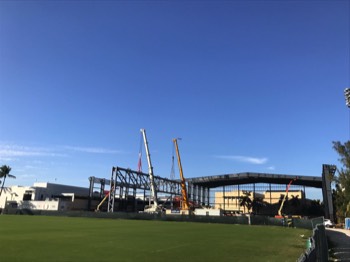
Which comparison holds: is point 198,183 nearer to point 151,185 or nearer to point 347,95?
point 151,185

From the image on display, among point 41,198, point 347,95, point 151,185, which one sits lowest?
point 41,198

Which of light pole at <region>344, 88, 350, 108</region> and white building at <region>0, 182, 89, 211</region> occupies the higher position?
light pole at <region>344, 88, 350, 108</region>

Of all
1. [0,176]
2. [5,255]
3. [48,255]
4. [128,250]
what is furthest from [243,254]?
[0,176]

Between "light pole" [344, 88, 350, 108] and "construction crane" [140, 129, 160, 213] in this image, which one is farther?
"construction crane" [140, 129, 160, 213]

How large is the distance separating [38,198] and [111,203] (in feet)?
134

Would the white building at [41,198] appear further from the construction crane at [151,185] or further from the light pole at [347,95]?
the light pole at [347,95]

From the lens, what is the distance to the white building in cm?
11846

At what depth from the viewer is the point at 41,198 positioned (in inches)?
5344

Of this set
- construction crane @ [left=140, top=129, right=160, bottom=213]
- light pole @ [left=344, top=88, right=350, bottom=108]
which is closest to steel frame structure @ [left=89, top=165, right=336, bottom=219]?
construction crane @ [left=140, top=129, right=160, bottom=213]

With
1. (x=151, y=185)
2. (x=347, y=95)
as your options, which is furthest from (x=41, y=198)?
(x=347, y=95)

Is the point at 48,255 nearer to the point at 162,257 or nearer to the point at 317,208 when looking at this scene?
the point at 162,257

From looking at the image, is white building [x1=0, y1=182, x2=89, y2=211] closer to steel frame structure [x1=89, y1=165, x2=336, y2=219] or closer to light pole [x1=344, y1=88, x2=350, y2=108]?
steel frame structure [x1=89, y1=165, x2=336, y2=219]

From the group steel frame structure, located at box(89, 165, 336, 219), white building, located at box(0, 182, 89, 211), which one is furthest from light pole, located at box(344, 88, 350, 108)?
white building, located at box(0, 182, 89, 211)

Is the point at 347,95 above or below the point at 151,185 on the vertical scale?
above
